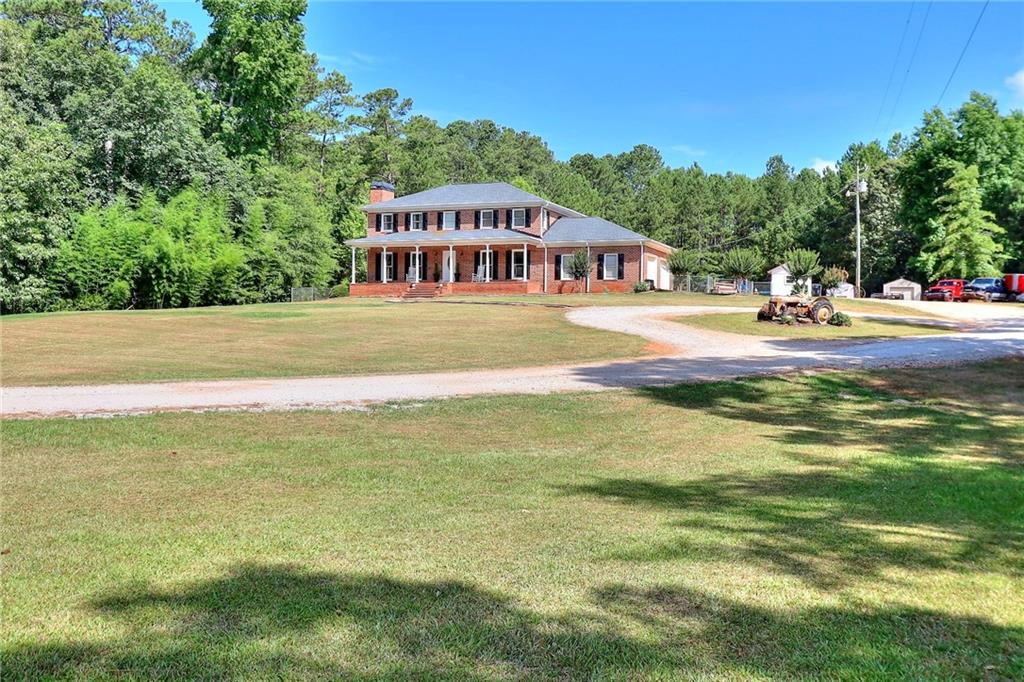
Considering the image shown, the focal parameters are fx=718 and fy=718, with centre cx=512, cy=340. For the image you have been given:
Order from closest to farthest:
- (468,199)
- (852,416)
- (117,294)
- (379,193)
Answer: (852,416)
(117,294)
(468,199)
(379,193)

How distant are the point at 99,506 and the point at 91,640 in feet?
8.20

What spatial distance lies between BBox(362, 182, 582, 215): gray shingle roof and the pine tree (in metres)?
25.6

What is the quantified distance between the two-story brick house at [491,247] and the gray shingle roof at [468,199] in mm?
67

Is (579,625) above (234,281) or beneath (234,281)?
beneath

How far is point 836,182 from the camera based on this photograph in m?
69.8

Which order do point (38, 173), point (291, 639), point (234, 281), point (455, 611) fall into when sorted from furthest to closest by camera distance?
point (234, 281) < point (38, 173) < point (455, 611) < point (291, 639)

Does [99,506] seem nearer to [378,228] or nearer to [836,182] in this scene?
[378,228]

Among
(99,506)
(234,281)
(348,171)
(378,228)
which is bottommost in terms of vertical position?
(99,506)

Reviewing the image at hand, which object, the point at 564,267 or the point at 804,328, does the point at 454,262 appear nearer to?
the point at 564,267

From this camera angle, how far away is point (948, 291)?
42.1m

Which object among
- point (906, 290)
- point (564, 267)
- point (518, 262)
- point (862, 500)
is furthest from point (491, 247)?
point (862, 500)

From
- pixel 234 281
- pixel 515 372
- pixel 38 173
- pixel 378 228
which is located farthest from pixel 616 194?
pixel 515 372

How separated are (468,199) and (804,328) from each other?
2954cm

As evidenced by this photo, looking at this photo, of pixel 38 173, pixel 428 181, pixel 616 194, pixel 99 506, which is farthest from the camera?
pixel 616 194
